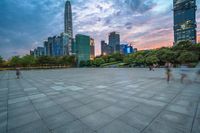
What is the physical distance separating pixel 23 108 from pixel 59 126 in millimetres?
2431

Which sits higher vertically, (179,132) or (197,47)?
(197,47)

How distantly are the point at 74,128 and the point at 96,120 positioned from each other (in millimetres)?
711

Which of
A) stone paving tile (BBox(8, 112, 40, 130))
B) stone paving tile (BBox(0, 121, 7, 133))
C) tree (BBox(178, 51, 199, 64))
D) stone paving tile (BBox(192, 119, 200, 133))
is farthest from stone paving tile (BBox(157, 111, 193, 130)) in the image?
tree (BBox(178, 51, 199, 64))

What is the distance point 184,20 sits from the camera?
150 meters

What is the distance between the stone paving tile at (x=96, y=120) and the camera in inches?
128

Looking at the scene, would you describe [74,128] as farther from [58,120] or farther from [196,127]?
[196,127]

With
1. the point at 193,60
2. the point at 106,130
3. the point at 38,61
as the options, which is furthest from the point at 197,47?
the point at 38,61

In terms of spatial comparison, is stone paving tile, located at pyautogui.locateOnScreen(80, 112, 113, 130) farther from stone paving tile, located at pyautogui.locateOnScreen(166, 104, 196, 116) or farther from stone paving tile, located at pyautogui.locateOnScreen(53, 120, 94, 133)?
stone paving tile, located at pyautogui.locateOnScreen(166, 104, 196, 116)

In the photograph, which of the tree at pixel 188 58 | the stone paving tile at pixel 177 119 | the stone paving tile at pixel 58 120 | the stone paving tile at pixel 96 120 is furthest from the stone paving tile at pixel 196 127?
the tree at pixel 188 58

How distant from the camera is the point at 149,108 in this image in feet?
14.2

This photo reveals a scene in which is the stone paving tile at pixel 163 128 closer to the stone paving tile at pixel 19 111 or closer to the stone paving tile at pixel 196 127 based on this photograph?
the stone paving tile at pixel 196 127

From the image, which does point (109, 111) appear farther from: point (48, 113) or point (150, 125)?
point (48, 113)

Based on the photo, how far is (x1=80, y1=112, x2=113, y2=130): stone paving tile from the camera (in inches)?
128

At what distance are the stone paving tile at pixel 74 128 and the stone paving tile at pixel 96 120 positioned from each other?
5.8 inches
